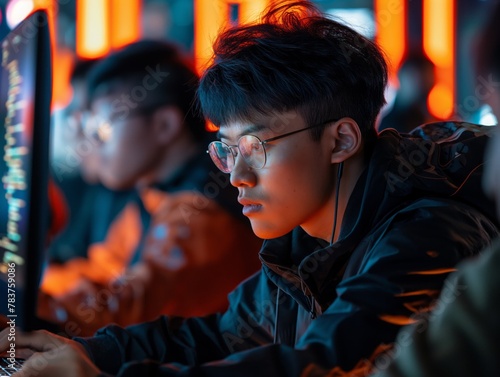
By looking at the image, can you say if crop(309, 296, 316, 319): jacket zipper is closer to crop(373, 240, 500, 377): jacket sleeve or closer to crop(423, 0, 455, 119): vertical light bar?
crop(373, 240, 500, 377): jacket sleeve

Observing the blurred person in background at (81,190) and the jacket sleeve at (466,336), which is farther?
the blurred person in background at (81,190)

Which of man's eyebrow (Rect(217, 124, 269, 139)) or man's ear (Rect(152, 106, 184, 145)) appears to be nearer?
man's eyebrow (Rect(217, 124, 269, 139))

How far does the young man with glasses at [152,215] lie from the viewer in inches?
100

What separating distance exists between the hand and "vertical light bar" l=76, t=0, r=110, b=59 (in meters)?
1.94

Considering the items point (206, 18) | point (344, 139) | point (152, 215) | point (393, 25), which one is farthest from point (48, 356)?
point (393, 25)

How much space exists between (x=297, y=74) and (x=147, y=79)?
5.32ft

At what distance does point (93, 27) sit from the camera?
122 inches

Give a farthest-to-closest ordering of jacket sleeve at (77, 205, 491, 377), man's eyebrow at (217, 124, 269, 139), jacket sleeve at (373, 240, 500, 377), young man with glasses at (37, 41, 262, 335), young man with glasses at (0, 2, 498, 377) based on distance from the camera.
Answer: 1. young man with glasses at (37, 41, 262, 335)
2. man's eyebrow at (217, 124, 269, 139)
3. young man with glasses at (0, 2, 498, 377)
4. jacket sleeve at (77, 205, 491, 377)
5. jacket sleeve at (373, 240, 500, 377)

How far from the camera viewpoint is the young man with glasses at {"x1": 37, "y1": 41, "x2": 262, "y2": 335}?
2.54 m

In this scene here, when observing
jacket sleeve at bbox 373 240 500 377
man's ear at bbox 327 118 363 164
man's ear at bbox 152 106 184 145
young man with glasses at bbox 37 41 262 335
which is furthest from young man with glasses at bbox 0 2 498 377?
man's ear at bbox 152 106 184 145

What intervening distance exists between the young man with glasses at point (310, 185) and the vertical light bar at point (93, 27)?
1.70 metres

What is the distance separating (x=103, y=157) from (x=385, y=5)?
4.14 feet

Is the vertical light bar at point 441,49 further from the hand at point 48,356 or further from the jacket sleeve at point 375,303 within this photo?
the hand at point 48,356

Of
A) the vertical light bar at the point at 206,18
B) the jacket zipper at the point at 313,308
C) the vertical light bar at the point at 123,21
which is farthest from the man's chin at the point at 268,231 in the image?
the vertical light bar at the point at 123,21
